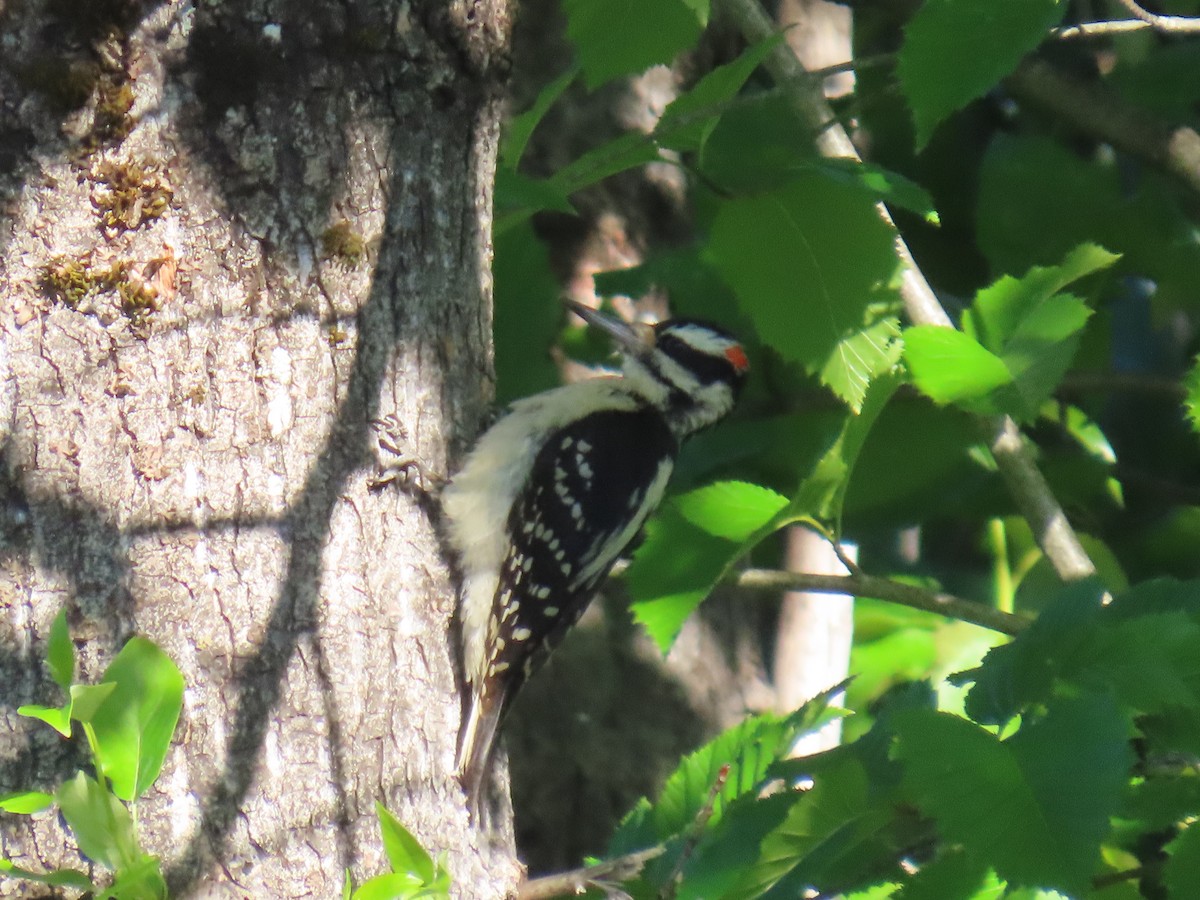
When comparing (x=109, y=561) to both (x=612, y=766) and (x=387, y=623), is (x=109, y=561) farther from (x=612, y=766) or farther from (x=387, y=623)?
(x=612, y=766)

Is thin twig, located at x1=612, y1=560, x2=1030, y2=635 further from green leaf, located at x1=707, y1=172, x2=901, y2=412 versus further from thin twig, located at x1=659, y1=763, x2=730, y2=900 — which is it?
thin twig, located at x1=659, y1=763, x2=730, y2=900

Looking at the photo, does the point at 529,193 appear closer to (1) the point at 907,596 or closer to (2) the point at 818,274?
(2) the point at 818,274

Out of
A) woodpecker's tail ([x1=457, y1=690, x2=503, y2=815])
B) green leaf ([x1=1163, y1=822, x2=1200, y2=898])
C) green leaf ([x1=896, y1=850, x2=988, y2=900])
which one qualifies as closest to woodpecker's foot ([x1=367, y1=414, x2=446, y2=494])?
woodpecker's tail ([x1=457, y1=690, x2=503, y2=815])

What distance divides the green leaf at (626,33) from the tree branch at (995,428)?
57 cm

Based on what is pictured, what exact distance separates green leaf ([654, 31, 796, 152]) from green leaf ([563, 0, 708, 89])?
8 centimetres

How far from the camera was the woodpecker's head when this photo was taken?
3.50 m

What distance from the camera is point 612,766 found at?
12.4ft

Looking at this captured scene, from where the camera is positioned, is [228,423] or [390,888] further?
[228,423]

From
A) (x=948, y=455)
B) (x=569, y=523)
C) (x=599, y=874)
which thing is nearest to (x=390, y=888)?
(x=599, y=874)

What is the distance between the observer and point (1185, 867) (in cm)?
153

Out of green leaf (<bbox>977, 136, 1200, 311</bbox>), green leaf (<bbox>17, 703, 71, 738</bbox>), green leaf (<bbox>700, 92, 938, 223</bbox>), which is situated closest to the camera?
green leaf (<bbox>17, 703, 71, 738</bbox>)

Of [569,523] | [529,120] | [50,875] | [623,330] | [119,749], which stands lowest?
[50,875]

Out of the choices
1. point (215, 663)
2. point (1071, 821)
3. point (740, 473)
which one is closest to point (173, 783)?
point (215, 663)

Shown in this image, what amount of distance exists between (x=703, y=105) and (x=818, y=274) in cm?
37
